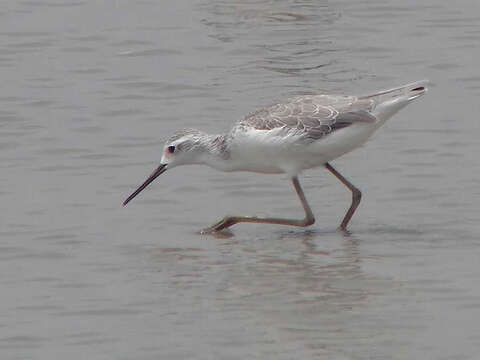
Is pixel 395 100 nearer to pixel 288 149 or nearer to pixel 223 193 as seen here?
pixel 288 149

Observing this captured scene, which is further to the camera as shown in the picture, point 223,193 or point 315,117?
point 223,193

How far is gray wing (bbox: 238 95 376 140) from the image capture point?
12211mm

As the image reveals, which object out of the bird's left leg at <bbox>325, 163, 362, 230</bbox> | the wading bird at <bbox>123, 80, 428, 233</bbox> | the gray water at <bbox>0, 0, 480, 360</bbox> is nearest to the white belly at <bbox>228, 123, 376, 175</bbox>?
the wading bird at <bbox>123, 80, 428, 233</bbox>

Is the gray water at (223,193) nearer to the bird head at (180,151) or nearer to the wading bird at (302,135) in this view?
the bird head at (180,151)

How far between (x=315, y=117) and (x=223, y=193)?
189cm

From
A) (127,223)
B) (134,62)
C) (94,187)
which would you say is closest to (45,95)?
(134,62)

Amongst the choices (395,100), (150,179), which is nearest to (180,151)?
(150,179)

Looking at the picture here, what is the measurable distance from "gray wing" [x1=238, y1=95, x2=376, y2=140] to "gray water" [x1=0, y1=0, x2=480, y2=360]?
976 millimetres

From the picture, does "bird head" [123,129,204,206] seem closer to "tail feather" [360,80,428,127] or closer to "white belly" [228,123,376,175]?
"white belly" [228,123,376,175]

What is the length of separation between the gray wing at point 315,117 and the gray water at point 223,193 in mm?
976

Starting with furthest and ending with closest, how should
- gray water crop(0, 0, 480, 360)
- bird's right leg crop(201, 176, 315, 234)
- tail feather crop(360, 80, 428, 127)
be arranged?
bird's right leg crop(201, 176, 315, 234)
tail feather crop(360, 80, 428, 127)
gray water crop(0, 0, 480, 360)

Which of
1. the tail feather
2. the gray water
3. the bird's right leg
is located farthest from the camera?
the bird's right leg

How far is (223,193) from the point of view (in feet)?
45.4

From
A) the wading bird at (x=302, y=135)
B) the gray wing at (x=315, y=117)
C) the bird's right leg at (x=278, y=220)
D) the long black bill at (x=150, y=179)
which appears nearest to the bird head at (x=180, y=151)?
the long black bill at (x=150, y=179)
